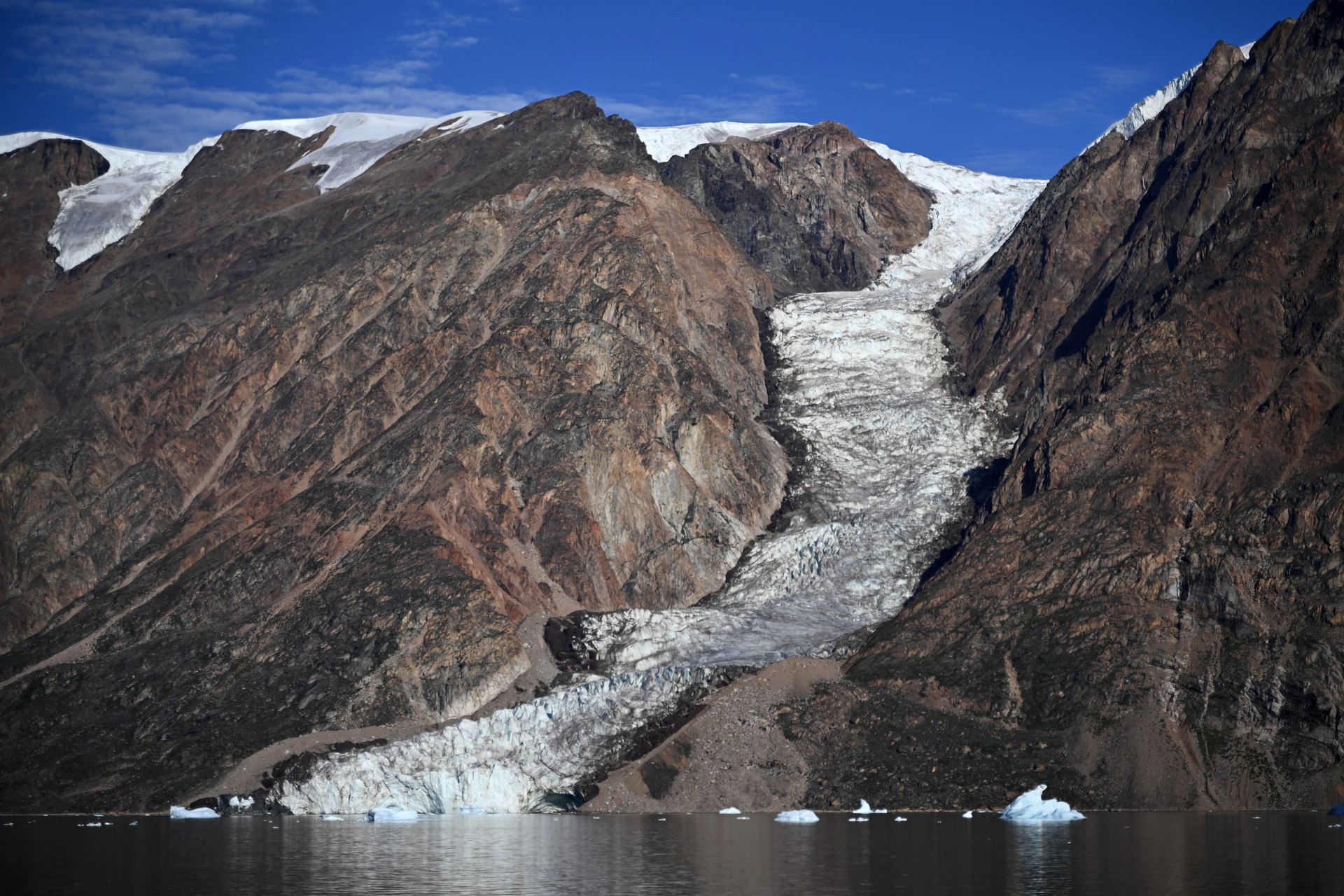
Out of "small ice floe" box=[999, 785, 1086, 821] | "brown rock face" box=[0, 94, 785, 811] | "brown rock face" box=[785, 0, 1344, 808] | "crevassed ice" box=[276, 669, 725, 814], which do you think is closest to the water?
"small ice floe" box=[999, 785, 1086, 821]

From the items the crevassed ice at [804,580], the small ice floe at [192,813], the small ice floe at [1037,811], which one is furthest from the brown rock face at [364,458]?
the small ice floe at [1037,811]

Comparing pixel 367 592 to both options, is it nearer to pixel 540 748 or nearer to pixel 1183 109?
pixel 540 748

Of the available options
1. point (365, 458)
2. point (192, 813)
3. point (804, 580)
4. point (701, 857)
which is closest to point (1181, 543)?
point (804, 580)

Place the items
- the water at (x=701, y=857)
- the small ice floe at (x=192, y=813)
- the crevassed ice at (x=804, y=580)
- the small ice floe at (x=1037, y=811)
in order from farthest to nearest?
the crevassed ice at (x=804, y=580) → the small ice floe at (x=192, y=813) → the small ice floe at (x=1037, y=811) → the water at (x=701, y=857)

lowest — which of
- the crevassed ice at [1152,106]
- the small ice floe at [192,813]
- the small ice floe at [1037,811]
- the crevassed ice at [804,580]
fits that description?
the small ice floe at [192,813]

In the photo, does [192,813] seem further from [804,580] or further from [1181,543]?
[1181,543]

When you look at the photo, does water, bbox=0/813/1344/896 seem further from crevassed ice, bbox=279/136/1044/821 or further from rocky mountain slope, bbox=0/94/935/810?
rocky mountain slope, bbox=0/94/935/810

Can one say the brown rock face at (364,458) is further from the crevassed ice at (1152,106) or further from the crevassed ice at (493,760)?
the crevassed ice at (1152,106)
